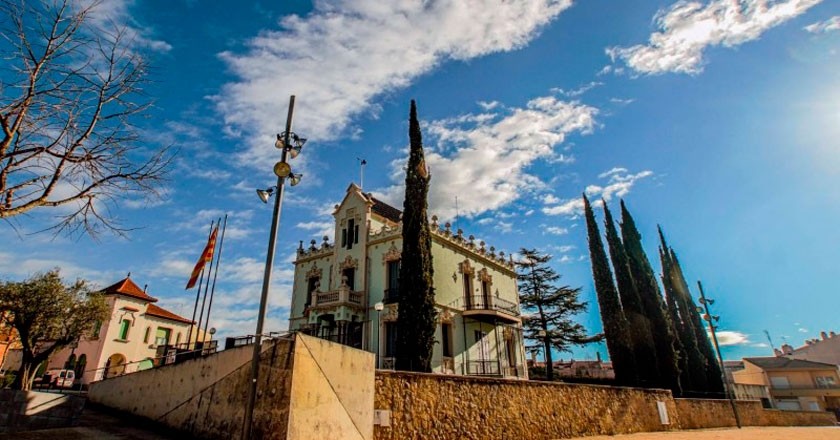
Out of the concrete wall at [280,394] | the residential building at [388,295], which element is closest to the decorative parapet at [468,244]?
the residential building at [388,295]

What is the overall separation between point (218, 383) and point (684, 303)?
3982cm

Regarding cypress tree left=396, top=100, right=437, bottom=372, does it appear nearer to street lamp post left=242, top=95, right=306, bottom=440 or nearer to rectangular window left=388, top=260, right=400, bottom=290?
rectangular window left=388, top=260, right=400, bottom=290

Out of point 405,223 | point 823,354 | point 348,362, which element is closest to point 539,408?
point 348,362

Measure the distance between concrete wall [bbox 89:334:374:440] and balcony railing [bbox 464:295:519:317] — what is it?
15.3 meters

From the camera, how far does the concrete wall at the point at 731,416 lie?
71.7 ft

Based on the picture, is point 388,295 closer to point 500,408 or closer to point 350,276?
point 350,276

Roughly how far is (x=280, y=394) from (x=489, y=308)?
18477 mm

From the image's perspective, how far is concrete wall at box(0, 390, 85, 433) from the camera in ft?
27.2

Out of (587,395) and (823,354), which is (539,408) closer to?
(587,395)

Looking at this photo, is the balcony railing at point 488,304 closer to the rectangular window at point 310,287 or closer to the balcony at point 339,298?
the balcony at point 339,298

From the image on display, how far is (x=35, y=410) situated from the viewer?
8680mm

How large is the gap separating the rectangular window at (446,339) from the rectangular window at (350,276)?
569 cm

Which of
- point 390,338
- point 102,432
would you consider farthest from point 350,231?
point 102,432

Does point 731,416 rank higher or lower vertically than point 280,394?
lower
